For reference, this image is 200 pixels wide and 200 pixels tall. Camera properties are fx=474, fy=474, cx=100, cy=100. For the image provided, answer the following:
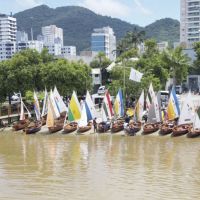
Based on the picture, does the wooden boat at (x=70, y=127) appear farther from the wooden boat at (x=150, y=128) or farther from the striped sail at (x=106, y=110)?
the wooden boat at (x=150, y=128)

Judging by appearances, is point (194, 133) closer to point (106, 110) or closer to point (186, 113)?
point (186, 113)

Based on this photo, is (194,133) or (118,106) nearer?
(194,133)

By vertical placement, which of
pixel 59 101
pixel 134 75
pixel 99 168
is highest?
pixel 134 75

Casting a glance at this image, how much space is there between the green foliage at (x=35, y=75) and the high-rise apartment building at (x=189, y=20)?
112 metres

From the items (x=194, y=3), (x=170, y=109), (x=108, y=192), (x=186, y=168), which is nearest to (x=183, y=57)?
(x=170, y=109)

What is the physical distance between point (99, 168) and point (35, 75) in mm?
27273

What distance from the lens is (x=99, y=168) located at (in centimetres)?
2545

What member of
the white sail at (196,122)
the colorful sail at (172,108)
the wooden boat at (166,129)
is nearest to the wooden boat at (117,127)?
the wooden boat at (166,129)

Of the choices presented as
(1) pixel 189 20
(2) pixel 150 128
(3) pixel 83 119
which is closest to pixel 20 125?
(3) pixel 83 119

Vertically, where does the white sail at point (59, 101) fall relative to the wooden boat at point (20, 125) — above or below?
above

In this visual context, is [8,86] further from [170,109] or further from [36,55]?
[170,109]

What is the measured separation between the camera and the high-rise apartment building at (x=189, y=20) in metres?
159

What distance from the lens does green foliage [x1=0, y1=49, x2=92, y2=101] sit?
50250mm

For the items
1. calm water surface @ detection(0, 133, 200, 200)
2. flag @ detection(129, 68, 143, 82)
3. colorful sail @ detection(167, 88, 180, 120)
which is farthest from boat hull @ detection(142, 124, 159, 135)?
flag @ detection(129, 68, 143, 82)
